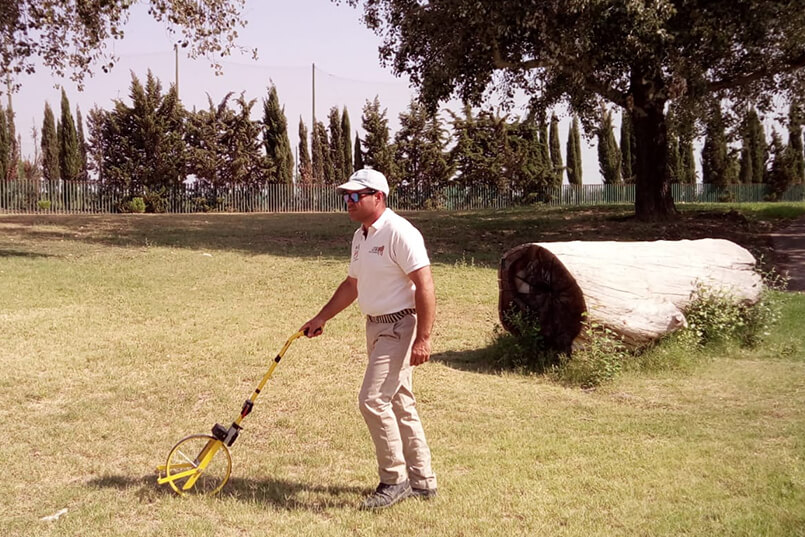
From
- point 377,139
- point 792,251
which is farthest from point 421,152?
point 792,251

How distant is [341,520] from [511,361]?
4225 millimetres

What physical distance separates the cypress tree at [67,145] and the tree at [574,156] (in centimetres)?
2463

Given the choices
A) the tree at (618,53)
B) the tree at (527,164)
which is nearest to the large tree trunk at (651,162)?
the tree at (618,53)

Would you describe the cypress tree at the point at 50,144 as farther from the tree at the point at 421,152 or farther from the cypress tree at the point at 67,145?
the tree at the point at 421,152

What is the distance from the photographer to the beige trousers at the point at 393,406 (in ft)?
15.1

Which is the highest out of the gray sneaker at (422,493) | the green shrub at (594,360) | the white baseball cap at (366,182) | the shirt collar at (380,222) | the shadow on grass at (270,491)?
the white baseball cap at (366,182)

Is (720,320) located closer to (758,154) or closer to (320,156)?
(320,156)

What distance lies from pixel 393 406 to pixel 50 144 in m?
38.1

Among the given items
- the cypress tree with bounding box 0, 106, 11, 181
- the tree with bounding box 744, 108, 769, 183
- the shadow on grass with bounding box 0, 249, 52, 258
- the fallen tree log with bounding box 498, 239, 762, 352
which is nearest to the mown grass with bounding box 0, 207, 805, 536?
the fallen tree log with bounding box 498, 239, 762, 352

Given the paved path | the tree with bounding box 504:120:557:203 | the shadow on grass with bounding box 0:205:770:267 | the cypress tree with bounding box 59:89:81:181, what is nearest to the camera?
the paved path

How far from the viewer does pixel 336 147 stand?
42.8 metres

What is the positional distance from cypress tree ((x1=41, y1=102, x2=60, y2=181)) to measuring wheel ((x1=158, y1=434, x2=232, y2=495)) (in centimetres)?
3528

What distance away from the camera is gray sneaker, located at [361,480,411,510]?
15.4ft

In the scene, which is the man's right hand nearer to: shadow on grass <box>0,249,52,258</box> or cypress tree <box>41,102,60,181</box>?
shadow on grass <box>0,249,52,258</box>
